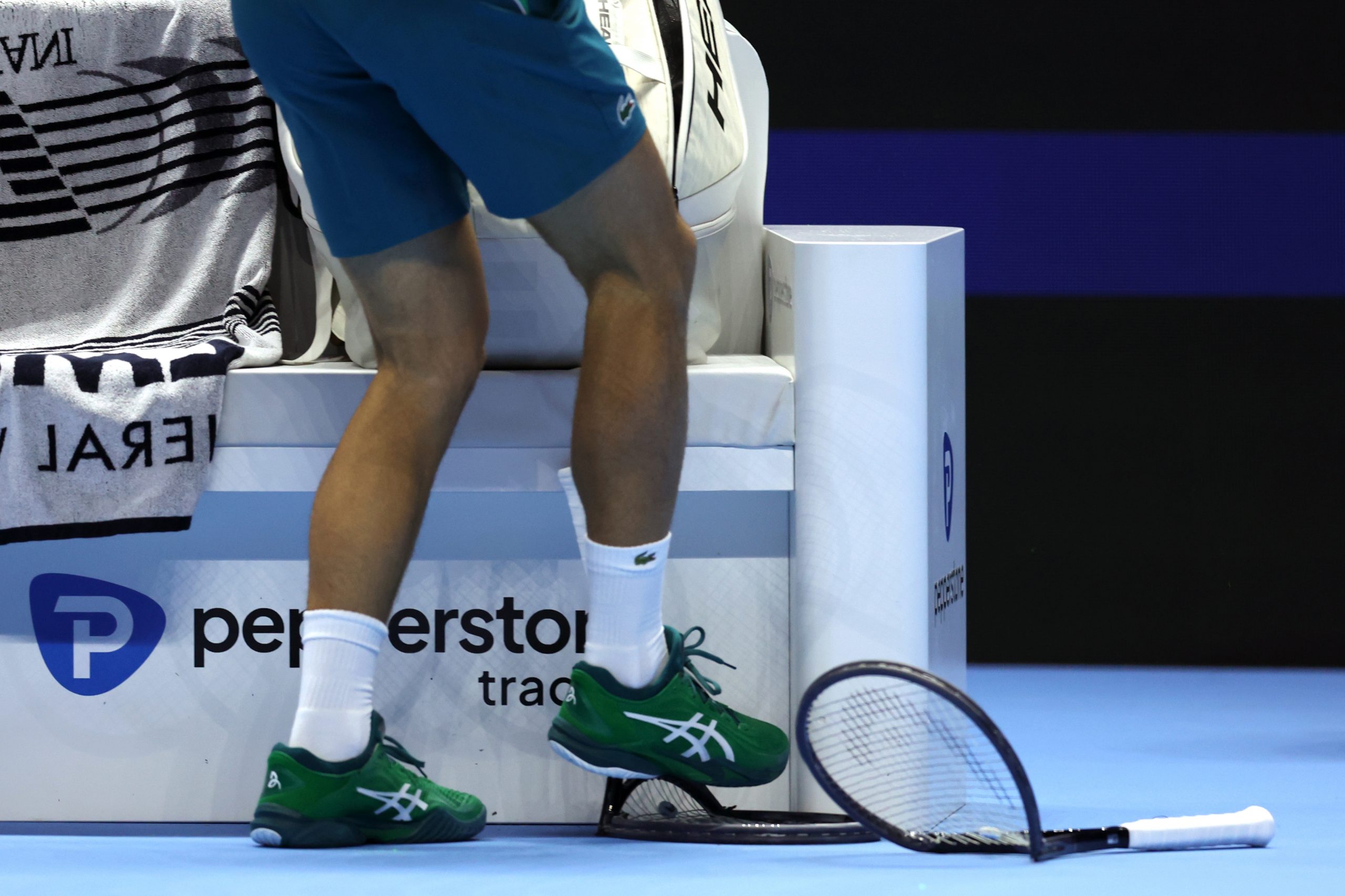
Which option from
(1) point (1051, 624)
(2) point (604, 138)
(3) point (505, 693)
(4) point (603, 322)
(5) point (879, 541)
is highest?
(2) point (604, 138)

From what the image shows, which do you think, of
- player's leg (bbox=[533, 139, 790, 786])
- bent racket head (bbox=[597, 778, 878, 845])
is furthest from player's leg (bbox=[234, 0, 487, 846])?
bent racket head (bbox=[597, 778, 878, 845])

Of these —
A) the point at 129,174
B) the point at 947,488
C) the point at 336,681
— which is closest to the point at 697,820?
the point at 336,681

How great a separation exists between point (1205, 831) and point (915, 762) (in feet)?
0.85

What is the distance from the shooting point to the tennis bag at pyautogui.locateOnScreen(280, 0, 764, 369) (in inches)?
70.2

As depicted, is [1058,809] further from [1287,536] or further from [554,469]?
[1287,536]

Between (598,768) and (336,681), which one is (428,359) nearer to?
(336,681)

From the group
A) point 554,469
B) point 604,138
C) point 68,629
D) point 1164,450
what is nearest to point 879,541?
point 554,469

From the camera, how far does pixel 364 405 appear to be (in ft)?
4.97

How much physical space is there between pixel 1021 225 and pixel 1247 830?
162 centimetres

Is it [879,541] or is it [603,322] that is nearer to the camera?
[603,322]

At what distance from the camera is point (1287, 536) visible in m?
2.94

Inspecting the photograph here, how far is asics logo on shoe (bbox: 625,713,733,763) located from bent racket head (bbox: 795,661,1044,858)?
102 millimetres

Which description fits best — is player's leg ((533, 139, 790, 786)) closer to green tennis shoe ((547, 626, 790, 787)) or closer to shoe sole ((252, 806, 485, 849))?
green tennis shoe ((547, 626, 790, 787))

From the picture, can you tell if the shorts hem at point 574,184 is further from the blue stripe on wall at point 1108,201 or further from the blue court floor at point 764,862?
the blue stripe on wall at point 1108,201
